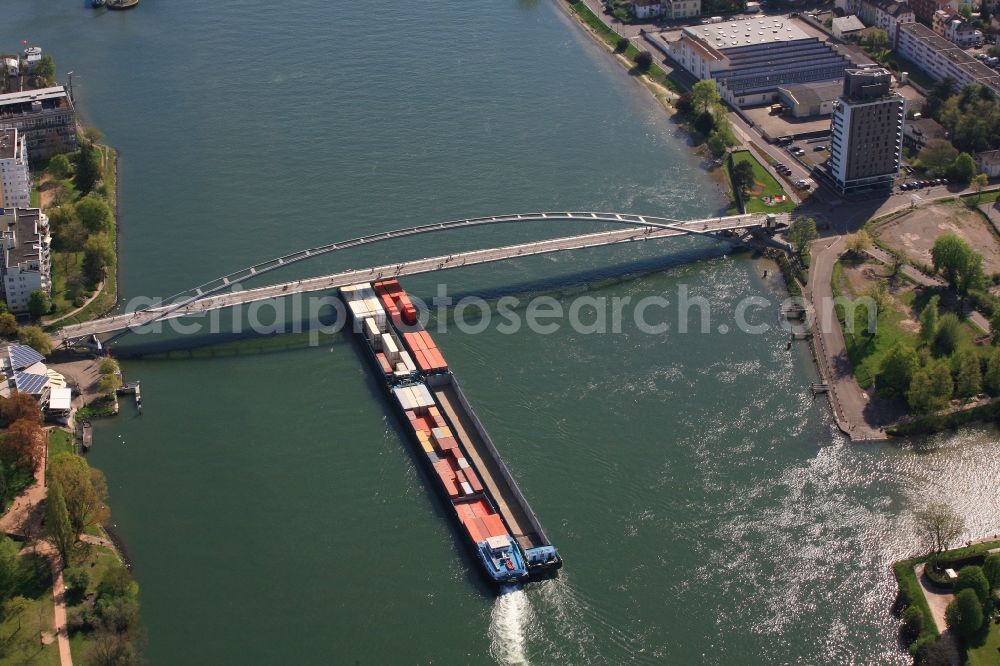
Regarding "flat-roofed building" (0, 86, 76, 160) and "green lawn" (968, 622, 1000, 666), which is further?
"flat-roofed building" (0, 86, 76, 160)

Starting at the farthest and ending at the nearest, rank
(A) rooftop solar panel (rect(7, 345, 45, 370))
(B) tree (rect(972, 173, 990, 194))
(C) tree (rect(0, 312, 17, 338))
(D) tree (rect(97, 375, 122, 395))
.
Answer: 1. (B) tree (rect(972, 173, 990, 194))
2. (C) tree (rect(0, 312, 17, 338))
3. (D) tree (rect(97, 375, 122, 395))
4. (A) rooftop solar panel (rect(7, 345, 45, 370))

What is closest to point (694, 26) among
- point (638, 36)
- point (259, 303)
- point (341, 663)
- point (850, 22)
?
point (638, 36)

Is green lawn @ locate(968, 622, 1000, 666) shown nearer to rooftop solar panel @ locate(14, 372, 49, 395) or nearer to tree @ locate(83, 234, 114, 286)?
rooftop solar panel @ locate(14, 372, 49, 395)

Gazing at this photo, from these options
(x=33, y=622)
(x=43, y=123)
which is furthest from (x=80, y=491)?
(x=43, y=123)

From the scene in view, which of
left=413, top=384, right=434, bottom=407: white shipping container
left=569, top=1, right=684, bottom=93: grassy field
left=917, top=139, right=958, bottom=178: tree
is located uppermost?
left=413, top=384, right=434, bottom=407: white shipping container

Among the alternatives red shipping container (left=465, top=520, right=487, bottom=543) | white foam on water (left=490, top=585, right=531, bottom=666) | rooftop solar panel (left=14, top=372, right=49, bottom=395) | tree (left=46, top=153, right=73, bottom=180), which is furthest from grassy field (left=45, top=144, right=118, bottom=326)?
white foam on water (left=490, top=585, right=531, bottom=666)

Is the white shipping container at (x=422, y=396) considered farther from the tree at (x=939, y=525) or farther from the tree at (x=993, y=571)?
the tree at (x=993, y=571)

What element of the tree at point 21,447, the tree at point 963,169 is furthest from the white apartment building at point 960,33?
the tree at point 21,447
